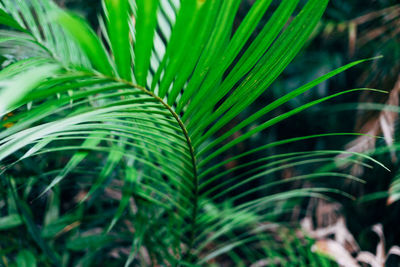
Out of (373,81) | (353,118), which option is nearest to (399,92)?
(373,81)

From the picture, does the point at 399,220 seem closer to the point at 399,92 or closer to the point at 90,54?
the point at 399,92

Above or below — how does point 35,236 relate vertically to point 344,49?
below

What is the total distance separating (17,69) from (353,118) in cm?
112

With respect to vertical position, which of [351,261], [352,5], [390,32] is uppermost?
[352,5]

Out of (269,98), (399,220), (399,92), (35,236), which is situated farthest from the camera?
(269,98)

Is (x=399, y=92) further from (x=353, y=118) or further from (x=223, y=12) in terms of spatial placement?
(x=223, y=12)

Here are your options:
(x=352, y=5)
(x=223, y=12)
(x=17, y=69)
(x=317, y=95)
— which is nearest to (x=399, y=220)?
(x=317, y=95)

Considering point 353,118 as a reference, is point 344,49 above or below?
above

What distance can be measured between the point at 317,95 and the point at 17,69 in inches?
40.8

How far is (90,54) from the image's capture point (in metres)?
0.24

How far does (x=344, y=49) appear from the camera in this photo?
1123 millimetres

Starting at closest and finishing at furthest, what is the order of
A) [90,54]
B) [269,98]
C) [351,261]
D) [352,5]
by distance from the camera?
1. [90,54]
2. [351,261]
3. [352,5]
4. [269,98]

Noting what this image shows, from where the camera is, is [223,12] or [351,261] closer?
[223,12]

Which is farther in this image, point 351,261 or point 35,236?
point 351,261
